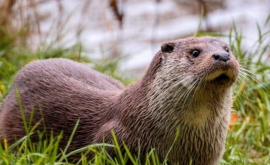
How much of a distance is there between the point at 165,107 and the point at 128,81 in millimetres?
2054

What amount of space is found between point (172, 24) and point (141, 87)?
24.8 ft

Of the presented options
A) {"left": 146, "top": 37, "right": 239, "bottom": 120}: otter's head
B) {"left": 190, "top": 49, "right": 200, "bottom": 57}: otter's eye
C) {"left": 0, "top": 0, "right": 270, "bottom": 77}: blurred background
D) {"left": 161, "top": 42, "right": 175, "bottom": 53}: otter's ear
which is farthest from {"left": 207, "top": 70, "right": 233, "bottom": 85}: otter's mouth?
{"left": 0, "top": 0, "right": 270, "bottom": 77}: blurred background

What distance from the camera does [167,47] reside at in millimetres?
3766

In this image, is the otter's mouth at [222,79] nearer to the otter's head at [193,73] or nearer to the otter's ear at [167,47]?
the otter's head at [193,73]

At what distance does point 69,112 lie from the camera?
4.02 m

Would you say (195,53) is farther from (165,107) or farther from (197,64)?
(165,107)

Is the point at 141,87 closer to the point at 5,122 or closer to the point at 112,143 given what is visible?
the point at 112,143

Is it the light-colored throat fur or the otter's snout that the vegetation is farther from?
the otter's snout

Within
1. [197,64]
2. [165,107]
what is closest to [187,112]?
[165,107]

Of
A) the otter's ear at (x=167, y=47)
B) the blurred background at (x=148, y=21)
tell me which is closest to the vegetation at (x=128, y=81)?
the otter's ear at (x=167, y=47)

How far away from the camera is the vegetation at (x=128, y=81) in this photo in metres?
3.57

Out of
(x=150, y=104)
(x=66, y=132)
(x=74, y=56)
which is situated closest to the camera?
(x=150, y=104)

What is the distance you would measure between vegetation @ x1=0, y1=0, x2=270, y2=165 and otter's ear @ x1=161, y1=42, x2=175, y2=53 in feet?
1.19

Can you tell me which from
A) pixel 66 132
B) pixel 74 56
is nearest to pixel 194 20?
pixel 74 56
